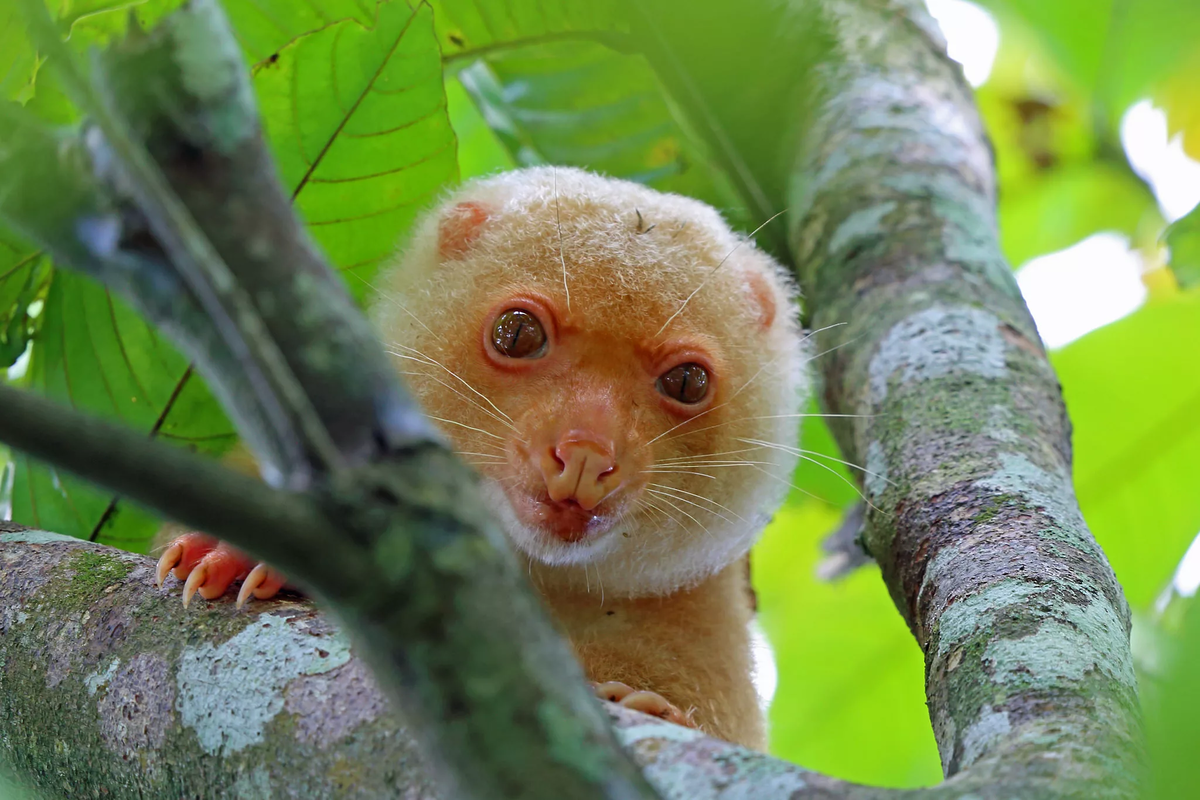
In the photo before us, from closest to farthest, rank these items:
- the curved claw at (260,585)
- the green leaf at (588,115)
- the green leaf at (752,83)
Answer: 1. the curved claw at (260,585)
2. the green leaf at (752,83)
3. the green leaf at (588,115)

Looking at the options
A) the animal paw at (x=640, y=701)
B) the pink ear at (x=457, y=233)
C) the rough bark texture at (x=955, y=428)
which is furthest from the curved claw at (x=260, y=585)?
the pink ear at (x=457, y=233)

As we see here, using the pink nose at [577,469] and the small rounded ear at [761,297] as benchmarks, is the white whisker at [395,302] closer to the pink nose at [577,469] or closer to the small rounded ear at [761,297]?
the pink nose at [577,469]

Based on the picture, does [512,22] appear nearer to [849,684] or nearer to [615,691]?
[615,691]

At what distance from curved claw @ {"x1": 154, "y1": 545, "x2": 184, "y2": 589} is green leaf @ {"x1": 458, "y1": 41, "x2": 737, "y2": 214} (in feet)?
7.25

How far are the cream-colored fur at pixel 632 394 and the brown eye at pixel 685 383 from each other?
0.05 m

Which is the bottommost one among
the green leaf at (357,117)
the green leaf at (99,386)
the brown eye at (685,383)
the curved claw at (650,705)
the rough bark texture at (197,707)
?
the rough bark texture at (197,707)

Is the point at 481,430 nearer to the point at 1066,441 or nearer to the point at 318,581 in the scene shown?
the point at 1066,441

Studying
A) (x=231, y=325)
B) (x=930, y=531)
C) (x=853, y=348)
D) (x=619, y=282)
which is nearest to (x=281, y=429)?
(x=231, y=325)

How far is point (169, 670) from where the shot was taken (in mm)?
1628

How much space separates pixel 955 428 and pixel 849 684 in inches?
105

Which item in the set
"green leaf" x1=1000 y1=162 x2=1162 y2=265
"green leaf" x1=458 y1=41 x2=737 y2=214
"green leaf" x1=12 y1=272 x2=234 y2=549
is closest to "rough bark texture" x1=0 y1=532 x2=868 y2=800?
"green leaf" x1=12 y1=272 x2=234 y2=549

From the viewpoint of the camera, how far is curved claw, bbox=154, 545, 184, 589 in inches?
73.0

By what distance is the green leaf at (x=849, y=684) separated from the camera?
473 centimetres

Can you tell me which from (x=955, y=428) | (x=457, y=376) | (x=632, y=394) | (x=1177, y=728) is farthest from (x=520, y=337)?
(x=1177, y=728)
